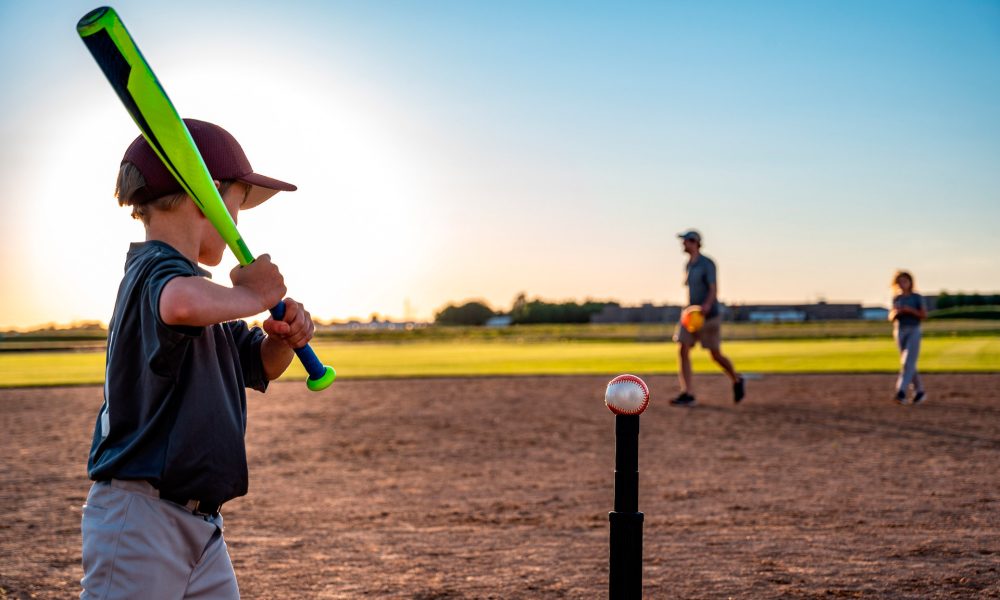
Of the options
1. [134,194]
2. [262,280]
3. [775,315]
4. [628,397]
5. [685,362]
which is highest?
[134,194]

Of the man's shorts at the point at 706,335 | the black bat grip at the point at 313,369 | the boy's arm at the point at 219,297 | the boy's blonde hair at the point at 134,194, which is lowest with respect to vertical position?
the man's shorts at the point at 706,335

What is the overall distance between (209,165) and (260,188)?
205mm

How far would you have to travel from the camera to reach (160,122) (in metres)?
2.33

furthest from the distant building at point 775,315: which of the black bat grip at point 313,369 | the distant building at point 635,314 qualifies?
the black bat grip at point 313,369

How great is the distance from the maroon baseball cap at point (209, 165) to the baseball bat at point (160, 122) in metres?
0.09

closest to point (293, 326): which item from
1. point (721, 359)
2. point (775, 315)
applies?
point (721, 359)

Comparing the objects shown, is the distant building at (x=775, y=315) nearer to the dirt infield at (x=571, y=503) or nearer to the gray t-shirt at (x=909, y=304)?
the gray t-shirt at (x=909, y=304)

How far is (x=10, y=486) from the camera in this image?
293 inches

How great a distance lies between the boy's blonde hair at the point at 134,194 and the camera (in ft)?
7.97

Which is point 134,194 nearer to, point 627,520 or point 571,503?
point 627,520

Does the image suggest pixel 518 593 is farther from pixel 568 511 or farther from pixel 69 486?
pixel 69 486

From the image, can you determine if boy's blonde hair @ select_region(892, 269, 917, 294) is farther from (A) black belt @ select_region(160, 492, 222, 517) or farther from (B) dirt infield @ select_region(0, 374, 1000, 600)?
(A) black belt @ select_region(160, 492, 222, 517)

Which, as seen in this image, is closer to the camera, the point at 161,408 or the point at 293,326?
the point at 161,408

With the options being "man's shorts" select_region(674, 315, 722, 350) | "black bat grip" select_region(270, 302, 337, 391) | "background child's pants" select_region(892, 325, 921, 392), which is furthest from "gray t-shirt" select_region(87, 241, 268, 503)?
"background child's pants" select_region(892, 325, 921, 392)
